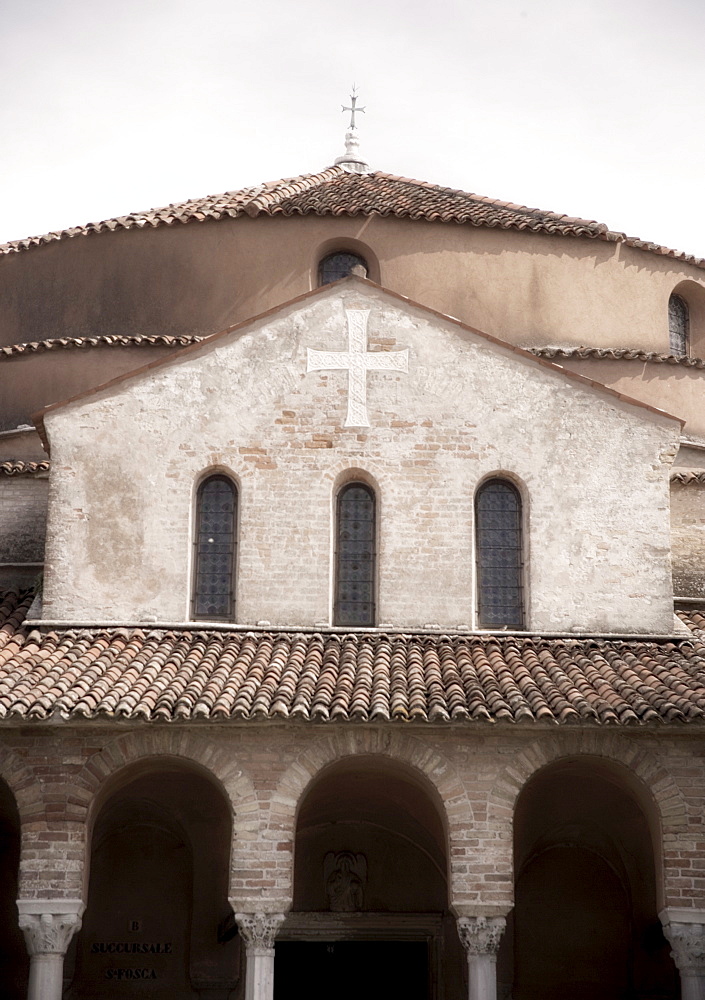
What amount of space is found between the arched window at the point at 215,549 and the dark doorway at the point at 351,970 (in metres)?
3.91

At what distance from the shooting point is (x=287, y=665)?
15.1 meters

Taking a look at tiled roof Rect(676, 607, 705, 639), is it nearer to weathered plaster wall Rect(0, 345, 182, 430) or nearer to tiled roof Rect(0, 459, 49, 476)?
weathered plaster wall Rect(0, 345, 182, 430)

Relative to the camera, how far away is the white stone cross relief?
1688 centimetres

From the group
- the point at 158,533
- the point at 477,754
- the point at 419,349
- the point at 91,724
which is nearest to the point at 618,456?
the point at 419,349

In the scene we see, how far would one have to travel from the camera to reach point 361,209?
2042cm

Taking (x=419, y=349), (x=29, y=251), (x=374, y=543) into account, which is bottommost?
(x=374, y=543)

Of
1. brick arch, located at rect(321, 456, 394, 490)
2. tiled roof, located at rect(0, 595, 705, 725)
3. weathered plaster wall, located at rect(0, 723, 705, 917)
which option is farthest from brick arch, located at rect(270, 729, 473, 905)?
brick arch, located at rect(321, 456, 394, 490)

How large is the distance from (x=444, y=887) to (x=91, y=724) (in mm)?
5230

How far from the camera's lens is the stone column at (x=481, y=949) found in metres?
14.1

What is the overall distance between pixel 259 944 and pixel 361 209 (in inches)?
401

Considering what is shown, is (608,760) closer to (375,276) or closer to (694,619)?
(694,619)

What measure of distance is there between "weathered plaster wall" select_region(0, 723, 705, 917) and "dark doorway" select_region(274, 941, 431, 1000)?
3.20 meters

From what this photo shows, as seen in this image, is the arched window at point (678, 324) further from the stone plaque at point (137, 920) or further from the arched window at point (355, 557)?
the stone plaque at point (137, 920)

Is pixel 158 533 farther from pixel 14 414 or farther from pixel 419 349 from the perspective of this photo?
pixel 14 414
